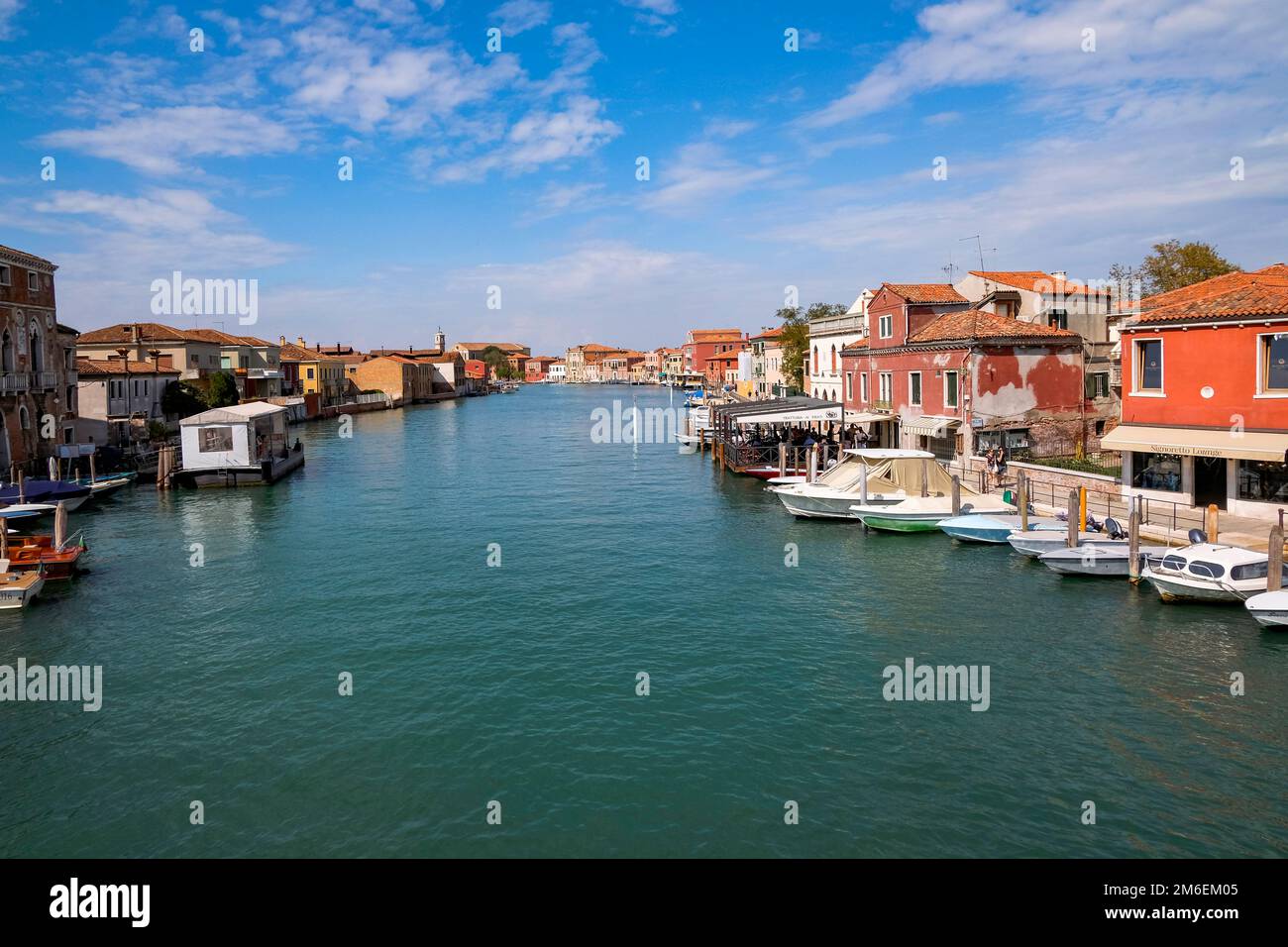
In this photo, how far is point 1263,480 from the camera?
22.2 metres

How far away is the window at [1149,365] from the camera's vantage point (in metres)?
24.7

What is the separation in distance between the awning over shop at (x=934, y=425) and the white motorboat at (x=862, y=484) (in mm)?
5808

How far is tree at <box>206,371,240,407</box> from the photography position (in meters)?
65.3

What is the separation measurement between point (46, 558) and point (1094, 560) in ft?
84.3

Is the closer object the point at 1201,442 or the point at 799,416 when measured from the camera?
the point at 1201,442

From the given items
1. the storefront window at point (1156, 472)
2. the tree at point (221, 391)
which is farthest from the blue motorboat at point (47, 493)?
the storefront window at point (1156, 472)

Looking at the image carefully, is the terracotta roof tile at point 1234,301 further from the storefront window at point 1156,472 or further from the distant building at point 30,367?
the distant building at point 30,367

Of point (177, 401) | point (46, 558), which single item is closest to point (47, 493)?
point (46, 558)

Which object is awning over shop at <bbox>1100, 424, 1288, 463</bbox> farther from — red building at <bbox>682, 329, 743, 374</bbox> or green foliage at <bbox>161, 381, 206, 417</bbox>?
red building at <bbox>682, 329, 743, 374</bbox>

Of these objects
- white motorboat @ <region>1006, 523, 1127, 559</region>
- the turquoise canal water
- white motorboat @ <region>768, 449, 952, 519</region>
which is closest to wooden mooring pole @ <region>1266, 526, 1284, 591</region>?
the turquoise canal water

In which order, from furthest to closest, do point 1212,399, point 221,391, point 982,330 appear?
1. point 221,391
2. point 982,330
3. point 1212,399

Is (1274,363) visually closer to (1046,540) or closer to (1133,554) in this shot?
(1133,554)

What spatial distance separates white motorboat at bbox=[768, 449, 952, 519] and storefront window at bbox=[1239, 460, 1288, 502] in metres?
8.19
